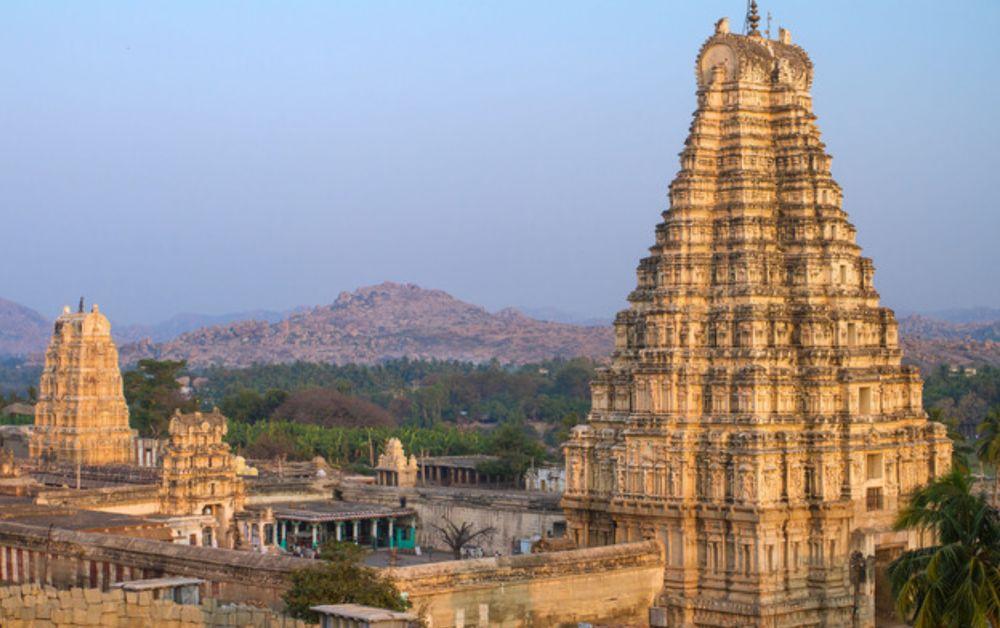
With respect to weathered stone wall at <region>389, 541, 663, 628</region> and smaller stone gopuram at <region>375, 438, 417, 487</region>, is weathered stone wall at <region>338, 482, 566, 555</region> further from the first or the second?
weathered stone wall at <region>389, 541, 663, 628</region>

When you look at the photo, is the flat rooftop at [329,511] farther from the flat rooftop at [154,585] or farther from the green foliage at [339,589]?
the flat rooftop at [154,585]

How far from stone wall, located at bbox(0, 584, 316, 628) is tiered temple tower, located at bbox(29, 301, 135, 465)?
45.7m

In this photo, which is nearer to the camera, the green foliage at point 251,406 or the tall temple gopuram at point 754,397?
the tall temple gopuram at point 754,397

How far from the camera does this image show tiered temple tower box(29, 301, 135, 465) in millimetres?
69750

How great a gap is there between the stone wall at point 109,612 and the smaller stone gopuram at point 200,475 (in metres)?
26.7

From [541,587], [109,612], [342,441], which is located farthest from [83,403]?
[109,612]

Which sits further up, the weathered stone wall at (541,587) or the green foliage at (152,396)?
the green foliage at (152,396)

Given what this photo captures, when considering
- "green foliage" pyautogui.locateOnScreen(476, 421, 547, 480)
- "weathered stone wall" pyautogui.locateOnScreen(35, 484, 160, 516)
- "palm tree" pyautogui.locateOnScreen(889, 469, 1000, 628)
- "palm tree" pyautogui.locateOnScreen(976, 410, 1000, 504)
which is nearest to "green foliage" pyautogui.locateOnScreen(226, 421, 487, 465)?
"green foliage" pyautogui.locateOnScreen(476, 421, 547, 480)

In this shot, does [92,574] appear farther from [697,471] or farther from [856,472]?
[856,472]

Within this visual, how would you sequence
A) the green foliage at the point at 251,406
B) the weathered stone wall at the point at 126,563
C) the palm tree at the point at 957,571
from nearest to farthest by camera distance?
the palm tree at the point at 957,571, the weathered stone wall at the point at 126,563, the green foliage at the point at 251,406

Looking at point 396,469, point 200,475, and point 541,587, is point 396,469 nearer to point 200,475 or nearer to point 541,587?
point 200,475

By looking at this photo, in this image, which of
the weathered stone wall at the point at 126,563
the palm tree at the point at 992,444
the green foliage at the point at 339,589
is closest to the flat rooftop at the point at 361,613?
the green foliage at the point at 339,589

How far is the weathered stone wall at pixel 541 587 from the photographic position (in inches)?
1309

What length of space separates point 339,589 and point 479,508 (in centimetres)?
2369
